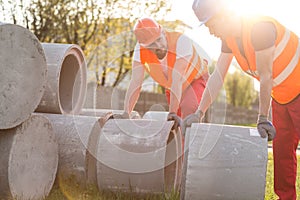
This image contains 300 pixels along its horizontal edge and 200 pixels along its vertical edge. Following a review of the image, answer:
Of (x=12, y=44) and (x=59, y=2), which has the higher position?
(x=12, y=44)

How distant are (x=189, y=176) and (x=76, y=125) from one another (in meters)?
1.43

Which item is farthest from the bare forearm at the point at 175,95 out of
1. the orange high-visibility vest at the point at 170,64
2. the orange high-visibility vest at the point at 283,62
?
the orange high-visibility vest at the point at 283,62

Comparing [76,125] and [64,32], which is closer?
[76,125]

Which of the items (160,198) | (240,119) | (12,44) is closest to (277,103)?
(160,198)

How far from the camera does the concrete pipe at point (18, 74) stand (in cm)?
370

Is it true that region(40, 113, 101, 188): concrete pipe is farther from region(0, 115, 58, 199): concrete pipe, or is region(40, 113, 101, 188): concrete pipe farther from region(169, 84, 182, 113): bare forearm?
region(169, 84, 182, 113): bare forearm

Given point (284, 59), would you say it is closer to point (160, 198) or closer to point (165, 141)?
point (165, 141)

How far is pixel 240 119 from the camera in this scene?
38656mm

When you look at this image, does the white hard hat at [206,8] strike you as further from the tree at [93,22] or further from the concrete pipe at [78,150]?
the tree at [93,22]

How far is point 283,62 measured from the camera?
3.87 m

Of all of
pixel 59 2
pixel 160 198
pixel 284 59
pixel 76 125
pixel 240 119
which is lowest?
pixel 240 119

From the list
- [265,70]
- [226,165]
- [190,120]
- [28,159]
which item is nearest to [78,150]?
[28,159]

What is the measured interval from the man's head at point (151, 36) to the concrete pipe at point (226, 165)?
1413 mm

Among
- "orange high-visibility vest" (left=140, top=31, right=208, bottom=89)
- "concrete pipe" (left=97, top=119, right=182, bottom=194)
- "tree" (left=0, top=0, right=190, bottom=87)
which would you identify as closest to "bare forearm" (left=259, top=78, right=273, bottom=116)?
"concrete pipe" (left=97, top=119, right=182, bottom=194)
